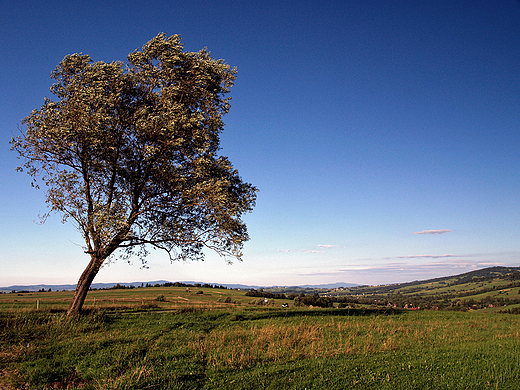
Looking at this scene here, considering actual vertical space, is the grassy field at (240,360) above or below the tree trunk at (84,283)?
below

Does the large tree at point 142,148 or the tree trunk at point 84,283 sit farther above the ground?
the large tree at point 142,148

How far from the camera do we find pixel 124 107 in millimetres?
22844

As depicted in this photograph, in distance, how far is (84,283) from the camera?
69.7ft

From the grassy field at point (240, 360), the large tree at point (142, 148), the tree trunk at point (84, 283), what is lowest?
the grassy field at point (240, 360)

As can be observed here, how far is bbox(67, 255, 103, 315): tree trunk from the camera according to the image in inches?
822

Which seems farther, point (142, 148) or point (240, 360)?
point (142, 148)

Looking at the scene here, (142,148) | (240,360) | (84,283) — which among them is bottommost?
(240,360)

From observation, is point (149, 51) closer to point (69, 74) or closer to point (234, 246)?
point (69, 74)

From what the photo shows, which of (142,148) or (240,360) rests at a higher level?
(142,148)

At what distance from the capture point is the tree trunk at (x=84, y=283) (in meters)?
20.9

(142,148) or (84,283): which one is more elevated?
(142,148)

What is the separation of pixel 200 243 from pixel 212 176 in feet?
16.8

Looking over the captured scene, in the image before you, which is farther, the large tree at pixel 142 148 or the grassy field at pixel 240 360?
the large tree at pixel 142 148

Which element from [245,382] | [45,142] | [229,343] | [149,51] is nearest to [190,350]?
[229,343]
